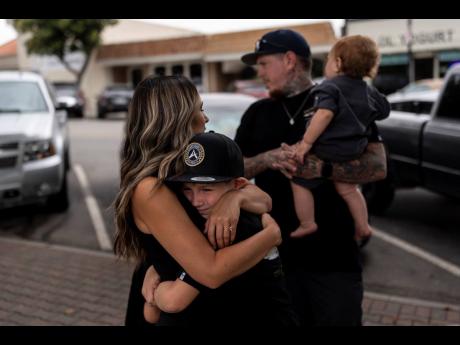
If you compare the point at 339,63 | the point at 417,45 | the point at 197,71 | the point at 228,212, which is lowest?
the point at 228,212

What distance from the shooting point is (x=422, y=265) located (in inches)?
203

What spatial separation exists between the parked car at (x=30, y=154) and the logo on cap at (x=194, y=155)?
509 centimetres

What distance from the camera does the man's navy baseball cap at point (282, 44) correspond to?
2.68 meters

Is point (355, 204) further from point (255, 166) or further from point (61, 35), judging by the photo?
point (61, 35)

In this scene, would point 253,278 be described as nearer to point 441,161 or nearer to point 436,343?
point 436,343

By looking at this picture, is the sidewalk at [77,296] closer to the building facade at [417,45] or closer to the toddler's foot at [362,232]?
the toddler's foot at [362,232]

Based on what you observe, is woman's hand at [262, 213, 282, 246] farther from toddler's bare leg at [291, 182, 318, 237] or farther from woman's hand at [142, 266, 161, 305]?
toddler's bare leg at [291, 182, 318, 237]

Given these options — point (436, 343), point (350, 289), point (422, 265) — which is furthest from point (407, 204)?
point (436, 343)

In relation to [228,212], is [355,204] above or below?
below

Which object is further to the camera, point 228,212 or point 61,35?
point 61,35

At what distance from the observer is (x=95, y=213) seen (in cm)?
726

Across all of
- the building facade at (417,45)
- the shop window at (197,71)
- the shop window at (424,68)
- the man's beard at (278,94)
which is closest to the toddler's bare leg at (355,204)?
the man's beard at (278,94)

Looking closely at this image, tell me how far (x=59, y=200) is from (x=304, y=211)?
17.3 feet

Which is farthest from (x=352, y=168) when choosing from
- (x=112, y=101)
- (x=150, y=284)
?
(x=112, y=101)
